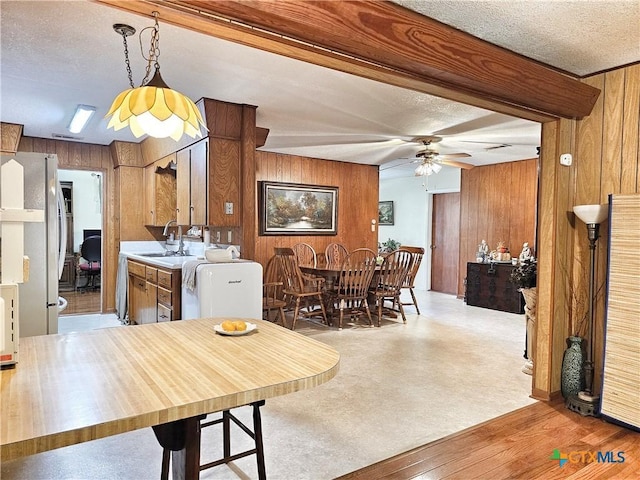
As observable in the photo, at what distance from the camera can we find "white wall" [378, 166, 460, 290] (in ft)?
26.5

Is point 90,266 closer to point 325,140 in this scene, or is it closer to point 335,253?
point 335,253

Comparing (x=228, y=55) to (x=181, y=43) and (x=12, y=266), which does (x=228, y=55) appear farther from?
(x=12, y=266)

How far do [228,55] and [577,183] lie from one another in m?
2.55

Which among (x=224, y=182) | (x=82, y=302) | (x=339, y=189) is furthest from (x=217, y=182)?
(x=82, y=302)

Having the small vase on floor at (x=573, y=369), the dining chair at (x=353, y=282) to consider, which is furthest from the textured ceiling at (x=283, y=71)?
the small vase on floor at (x=573, y=369)

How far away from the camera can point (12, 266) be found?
1370 millimetres

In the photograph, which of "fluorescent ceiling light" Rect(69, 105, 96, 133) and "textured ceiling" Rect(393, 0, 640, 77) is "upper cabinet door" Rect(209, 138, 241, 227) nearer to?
"fluorescent ceiling light" Rect(69, 105, 96, 133)

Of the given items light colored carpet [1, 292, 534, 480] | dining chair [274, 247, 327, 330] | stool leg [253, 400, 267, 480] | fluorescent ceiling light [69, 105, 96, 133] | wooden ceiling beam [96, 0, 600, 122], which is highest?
fluorescent ceiling light [69, 105, 96, 133]

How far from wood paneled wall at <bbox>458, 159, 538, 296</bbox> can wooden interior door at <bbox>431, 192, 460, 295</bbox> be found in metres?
0.44

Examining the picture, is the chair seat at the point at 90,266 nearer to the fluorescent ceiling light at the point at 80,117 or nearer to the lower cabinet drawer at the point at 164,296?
the fluorescent ceiling light at the point at 80,117

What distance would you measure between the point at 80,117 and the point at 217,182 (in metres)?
1.70

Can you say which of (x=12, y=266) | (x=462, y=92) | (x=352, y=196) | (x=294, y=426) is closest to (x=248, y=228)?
(x=294, y=426)

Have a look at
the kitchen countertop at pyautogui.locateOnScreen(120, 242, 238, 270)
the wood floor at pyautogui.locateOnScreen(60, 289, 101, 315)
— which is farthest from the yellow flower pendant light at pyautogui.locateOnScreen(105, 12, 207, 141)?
the wood floor at pyautogui.locateOnScreen(60, 289, 101, 315)

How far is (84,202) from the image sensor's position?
869 cm
